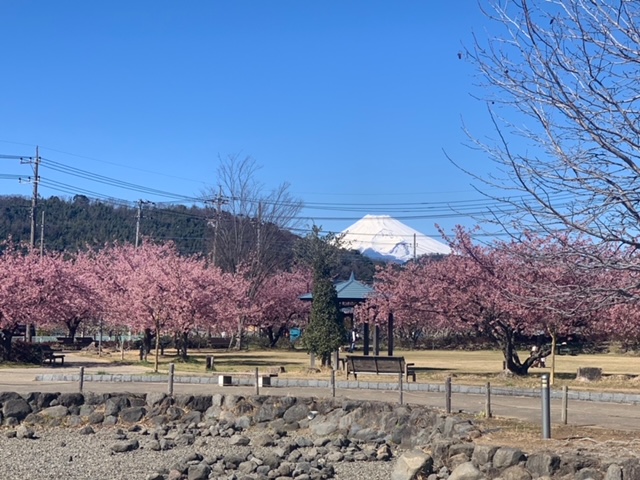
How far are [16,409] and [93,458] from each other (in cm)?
450

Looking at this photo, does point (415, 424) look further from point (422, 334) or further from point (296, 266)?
point (296, 266)

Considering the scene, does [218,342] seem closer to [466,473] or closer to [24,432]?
[24,432]

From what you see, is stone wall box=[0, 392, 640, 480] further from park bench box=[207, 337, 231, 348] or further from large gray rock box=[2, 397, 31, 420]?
park bench box=[207, 337, 231, 348]

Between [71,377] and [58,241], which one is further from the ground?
[58,241]

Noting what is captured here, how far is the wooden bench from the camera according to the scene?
2341 centimetres

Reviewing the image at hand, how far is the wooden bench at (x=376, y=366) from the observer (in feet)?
76.8

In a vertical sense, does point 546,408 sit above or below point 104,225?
below

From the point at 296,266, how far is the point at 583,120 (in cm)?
5715

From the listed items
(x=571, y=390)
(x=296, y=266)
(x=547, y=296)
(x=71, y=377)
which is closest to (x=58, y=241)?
(x=296, y=266)

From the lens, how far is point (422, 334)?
54.7 meters

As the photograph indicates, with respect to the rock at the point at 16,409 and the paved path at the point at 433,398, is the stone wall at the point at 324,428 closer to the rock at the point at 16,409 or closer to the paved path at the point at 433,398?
the rock at the point at 16,409

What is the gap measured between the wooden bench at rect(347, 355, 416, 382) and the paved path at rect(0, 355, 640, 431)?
248 cm

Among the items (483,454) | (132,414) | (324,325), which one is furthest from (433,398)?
(324,325)

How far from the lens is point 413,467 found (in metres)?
10.6
